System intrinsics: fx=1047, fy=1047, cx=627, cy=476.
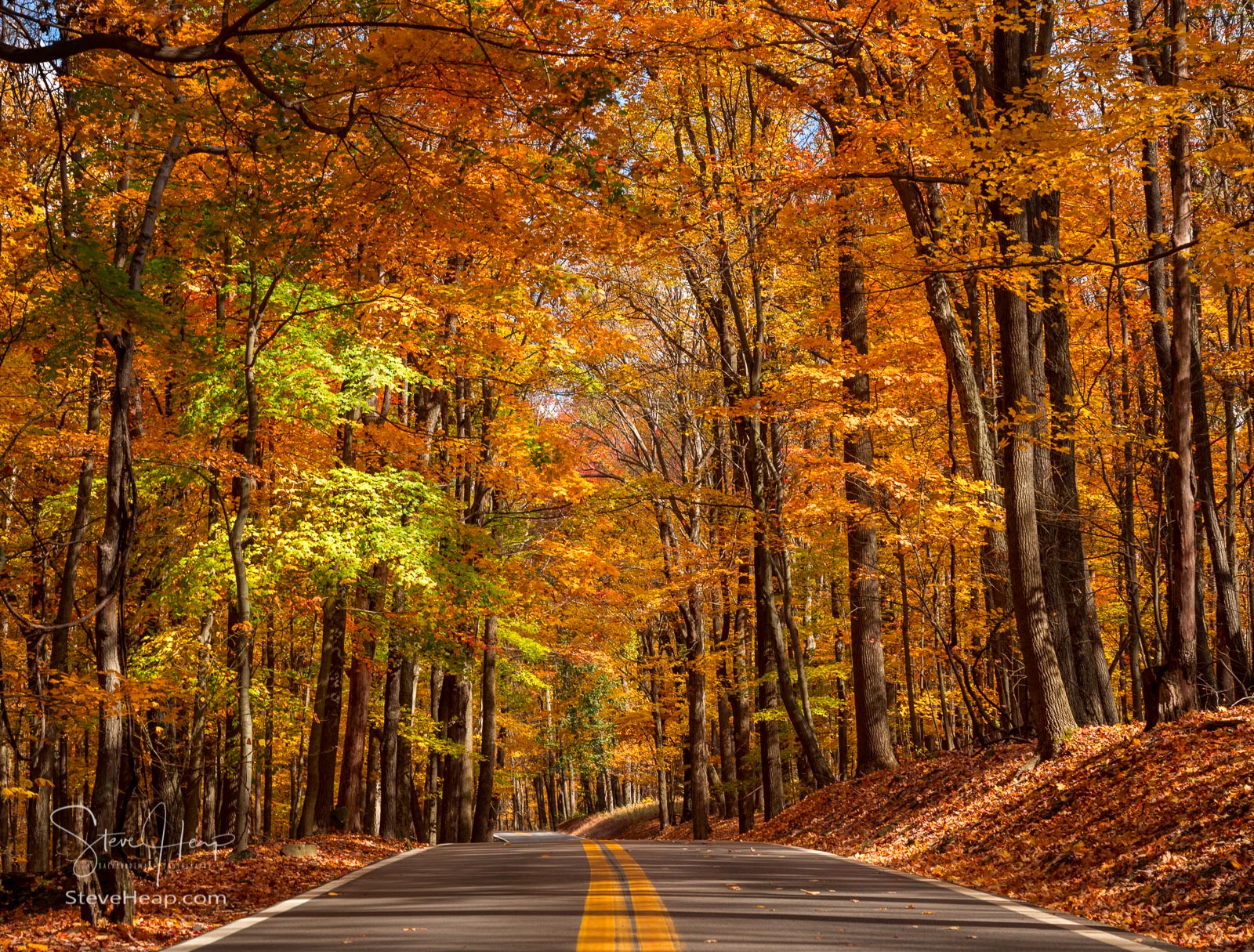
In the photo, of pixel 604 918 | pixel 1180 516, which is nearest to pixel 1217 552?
pixel 1180 516

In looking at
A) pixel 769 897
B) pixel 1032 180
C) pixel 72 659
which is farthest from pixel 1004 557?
pixel 72 659

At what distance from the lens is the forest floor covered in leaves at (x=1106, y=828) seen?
748 cm

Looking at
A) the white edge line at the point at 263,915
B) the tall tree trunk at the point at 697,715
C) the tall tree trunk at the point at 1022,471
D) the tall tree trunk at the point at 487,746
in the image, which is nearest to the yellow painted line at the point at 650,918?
the white edge line at the point at 263,915

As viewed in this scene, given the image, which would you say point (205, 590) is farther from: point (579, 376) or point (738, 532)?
point (738, 532)

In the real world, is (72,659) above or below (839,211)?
below

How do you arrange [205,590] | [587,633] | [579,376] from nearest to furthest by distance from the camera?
[205,590]
[579,376]
[587,633]

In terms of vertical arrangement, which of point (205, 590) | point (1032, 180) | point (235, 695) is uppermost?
point (1032, 180)

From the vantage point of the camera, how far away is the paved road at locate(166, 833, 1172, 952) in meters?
6.13

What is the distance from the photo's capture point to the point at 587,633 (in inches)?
1109

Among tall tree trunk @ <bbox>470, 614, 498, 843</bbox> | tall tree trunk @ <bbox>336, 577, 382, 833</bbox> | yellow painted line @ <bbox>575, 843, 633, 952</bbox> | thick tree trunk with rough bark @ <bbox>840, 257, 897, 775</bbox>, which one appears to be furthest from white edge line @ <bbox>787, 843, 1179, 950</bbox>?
tall tree trunk @ <bbox>470, 614, 498, 843</bbox>

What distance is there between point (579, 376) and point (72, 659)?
12.5 metres

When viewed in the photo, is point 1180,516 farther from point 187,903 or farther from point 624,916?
point 187,903

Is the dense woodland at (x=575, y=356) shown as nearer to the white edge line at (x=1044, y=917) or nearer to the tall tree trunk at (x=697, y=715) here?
the tall tree trunk at (x=697, y=715)

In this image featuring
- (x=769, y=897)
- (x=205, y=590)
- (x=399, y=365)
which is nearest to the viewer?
(x=769, y=897)
